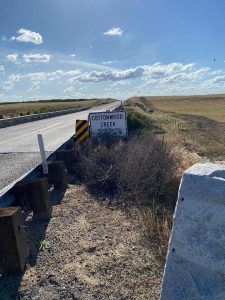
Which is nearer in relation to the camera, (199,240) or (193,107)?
(199,240)

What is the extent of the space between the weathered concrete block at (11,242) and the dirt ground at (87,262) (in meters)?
0.14

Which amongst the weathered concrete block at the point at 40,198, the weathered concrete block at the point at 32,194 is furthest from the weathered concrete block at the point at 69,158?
the weathered concrete block at the point at 32,194

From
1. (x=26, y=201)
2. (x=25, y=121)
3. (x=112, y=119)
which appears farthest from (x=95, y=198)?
(x=25, y=121)

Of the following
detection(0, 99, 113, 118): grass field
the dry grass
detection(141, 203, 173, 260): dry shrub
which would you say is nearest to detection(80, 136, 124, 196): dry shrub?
detection(141, 203, 173, 260): dry shrub

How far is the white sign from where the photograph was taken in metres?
11.2

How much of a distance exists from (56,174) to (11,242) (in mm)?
3343

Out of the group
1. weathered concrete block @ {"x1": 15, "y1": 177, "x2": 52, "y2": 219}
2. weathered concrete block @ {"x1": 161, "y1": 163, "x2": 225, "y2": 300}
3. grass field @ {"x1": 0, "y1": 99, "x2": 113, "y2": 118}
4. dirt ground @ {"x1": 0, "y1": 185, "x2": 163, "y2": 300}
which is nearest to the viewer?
weathered concrete block @ {"x1": 161, "y1": 163, "x2": 225, "y2": 300}

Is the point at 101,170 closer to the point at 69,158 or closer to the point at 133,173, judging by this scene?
the point at 133,173

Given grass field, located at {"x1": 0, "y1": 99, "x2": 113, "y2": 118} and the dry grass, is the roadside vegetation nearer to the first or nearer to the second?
grass field, located at {"x1": 0, "y1": 99, "x2": 113, "y2": 118}

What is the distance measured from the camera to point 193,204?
2572 millimetres

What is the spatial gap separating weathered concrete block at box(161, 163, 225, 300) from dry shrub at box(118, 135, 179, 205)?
167 inches

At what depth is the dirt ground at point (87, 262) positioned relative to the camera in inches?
162

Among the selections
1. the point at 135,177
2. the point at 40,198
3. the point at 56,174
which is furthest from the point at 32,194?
the point at 135,177

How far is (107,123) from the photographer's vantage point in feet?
36.9
